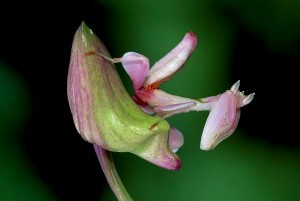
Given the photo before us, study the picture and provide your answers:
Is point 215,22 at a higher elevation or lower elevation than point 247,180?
higher

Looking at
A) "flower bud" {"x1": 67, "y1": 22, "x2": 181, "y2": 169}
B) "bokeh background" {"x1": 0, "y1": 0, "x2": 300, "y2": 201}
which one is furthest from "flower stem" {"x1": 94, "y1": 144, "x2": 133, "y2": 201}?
"bokeh background" {"x1": 0, "y1": 0, "x2": 300, "y2": 201}

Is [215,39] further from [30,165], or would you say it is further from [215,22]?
[30,165]

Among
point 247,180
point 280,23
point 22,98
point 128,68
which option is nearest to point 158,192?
point 247,180

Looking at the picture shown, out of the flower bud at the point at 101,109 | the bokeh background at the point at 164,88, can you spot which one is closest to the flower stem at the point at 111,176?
the flower bud at the point at 101,109

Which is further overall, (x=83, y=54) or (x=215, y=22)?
(x=215, y=22)

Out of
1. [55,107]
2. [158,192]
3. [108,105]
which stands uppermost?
[108,105]

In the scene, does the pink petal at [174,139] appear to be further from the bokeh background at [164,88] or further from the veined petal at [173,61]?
the bokeh background at [164,88]

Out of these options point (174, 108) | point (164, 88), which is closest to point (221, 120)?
point (174, 108)
